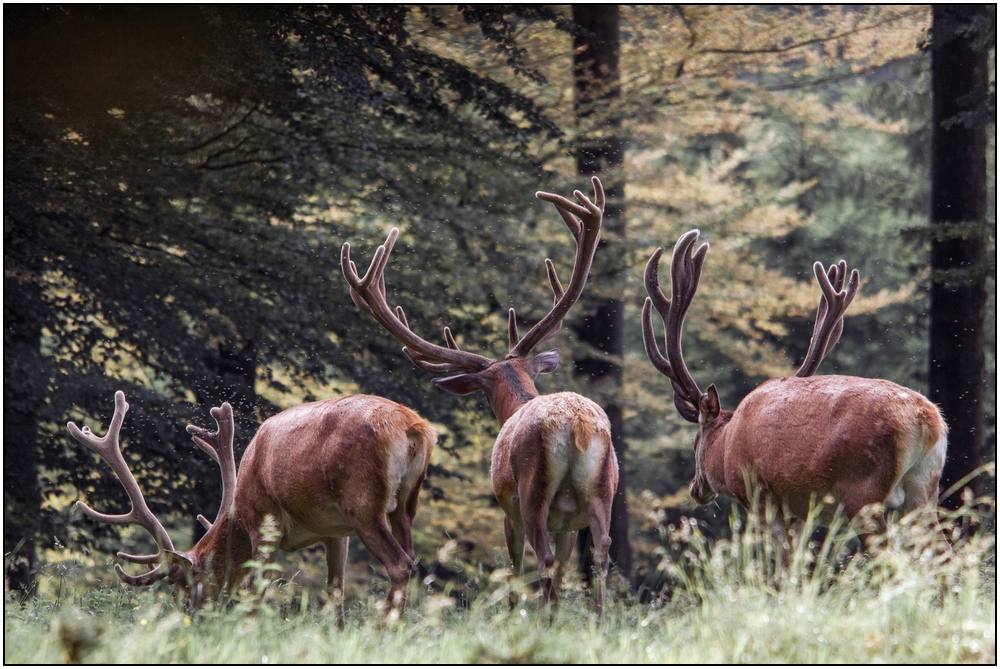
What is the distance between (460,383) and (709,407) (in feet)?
5.11

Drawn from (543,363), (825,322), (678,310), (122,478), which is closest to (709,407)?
(678,310)

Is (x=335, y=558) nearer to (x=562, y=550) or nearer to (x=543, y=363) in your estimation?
(x=562, y=550)

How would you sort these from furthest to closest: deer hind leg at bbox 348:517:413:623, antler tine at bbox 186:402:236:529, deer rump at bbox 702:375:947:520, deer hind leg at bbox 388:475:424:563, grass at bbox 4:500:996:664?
antler tine at bbox 186:402:236:529
deer hind leg at bbox 388:475:424:563
deer hind leg at bbox 348:517:413:623
deer rump at bbox 702:375:947:520
grass at bbox 4:500:996:664

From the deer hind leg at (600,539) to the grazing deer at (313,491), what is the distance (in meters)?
0.96

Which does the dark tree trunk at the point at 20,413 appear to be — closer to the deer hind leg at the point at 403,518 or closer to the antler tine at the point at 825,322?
the deer hind leg at the point at 403,518

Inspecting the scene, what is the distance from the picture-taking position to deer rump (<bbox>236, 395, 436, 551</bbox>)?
18.6 feet

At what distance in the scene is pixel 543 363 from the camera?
6.96 metres

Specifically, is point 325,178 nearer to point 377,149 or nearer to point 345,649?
point 377,149

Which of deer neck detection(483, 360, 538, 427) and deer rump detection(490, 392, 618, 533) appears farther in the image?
deer neck detection(483, 360, 538, 427)

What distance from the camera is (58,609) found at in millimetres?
5664

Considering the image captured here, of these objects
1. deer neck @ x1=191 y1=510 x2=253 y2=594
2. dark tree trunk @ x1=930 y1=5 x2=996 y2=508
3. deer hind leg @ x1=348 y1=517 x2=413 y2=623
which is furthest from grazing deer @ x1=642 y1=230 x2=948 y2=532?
dark tree trunk @ x1=930 y1=5 x2=996 y2=508

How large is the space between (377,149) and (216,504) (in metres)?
3.74

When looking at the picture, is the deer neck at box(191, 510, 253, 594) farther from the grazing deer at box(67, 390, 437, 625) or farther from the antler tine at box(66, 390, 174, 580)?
the antler tine at box(66, 390, 174, 580)

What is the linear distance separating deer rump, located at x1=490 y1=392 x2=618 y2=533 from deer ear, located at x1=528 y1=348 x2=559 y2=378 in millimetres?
1025
